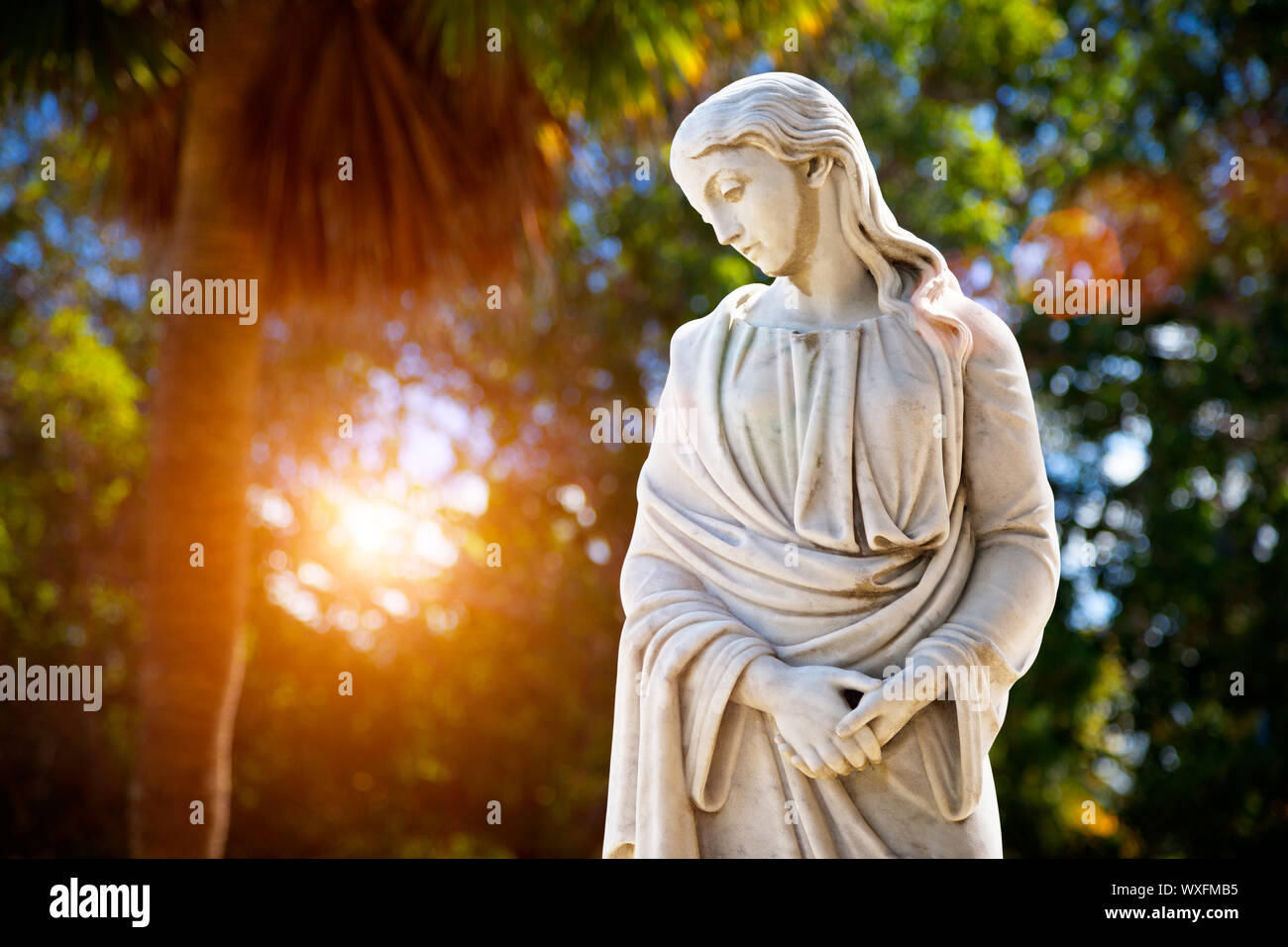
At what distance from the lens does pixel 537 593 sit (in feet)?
44.4

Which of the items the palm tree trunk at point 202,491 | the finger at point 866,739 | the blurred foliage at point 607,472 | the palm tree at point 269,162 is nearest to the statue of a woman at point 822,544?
the finger at point 866,739

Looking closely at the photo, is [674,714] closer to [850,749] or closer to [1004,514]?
[850,749]

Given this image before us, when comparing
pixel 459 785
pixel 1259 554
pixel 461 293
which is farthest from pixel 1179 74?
pixel 459 785

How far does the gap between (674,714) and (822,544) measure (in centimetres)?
52

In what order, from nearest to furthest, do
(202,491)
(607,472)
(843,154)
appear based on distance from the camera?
1. (843,154)
2. (202,491)
3. (607,472)

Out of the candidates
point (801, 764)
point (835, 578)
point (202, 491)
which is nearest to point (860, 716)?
point (801, 764)

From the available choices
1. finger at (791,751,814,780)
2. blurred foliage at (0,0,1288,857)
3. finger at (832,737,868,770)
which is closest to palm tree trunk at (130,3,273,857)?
blurred foliage at (0,0,1288,857)

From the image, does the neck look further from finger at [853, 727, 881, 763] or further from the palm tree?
the palm tree

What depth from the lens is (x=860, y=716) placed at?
3119 millimetres

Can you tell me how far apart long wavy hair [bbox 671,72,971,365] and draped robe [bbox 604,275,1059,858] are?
0.05 m

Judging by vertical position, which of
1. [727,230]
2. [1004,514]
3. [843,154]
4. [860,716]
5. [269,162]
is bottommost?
[860,716]

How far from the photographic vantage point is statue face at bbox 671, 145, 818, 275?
11.4 feet

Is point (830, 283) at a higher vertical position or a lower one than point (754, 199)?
lower
